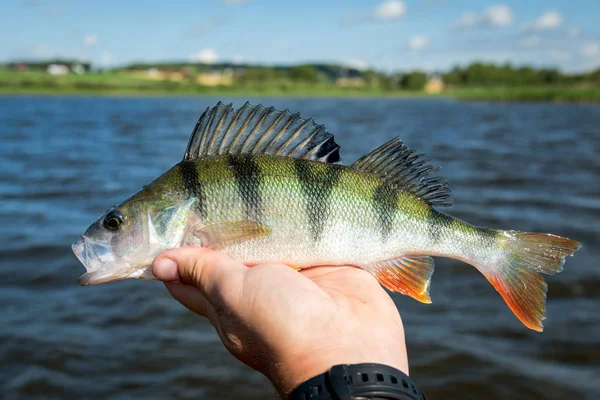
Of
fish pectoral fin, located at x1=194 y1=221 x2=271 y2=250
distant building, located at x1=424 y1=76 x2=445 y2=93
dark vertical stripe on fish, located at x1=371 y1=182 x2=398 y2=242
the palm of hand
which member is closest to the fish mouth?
fish pectoral fin, located at x1=194 y1=221 x2=271 y2=250

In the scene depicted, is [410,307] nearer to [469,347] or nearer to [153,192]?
[469,347]

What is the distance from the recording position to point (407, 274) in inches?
135

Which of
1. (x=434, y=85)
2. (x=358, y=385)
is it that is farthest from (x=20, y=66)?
(x=358, y=385)

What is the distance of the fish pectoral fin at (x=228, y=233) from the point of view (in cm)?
309

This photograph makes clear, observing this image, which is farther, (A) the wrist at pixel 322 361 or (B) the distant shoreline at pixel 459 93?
(B) the distant shoreline at pixel 459 93

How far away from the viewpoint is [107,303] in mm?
8375

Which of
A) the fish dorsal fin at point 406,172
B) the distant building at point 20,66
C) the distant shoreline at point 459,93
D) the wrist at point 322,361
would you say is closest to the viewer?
the wrist at point 322,361

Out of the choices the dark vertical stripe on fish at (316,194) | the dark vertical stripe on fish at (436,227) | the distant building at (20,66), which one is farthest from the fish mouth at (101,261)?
the distant building at (20,66)

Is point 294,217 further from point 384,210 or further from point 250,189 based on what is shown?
point 384,210

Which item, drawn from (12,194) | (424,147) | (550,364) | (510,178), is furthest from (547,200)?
(12,194)

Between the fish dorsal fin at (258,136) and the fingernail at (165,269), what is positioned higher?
the fish dorsal fin at (258,136)

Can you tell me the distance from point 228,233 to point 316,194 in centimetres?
56

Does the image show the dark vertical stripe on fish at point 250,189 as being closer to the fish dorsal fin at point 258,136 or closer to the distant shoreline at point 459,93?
the fish dorsal fin at point 258,136

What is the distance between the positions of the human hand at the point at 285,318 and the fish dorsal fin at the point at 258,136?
0.68 meters
